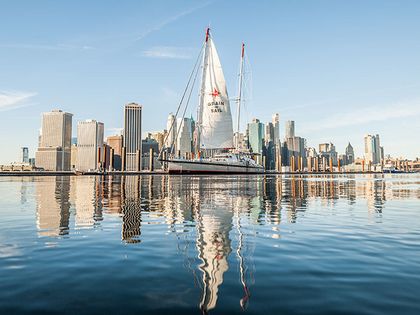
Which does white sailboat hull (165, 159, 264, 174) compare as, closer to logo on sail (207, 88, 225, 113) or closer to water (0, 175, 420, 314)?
logo on sail (207, 88, 225, 113)

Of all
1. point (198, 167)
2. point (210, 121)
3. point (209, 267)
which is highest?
point (210, 121)

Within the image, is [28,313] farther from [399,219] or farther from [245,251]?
[399,219]

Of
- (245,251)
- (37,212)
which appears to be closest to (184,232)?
(245,251)

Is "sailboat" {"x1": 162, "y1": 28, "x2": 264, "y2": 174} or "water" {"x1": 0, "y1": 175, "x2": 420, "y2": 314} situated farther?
"sailboat" {"x1": 162, "y1": 28, "x2": 264, "y2": 174}

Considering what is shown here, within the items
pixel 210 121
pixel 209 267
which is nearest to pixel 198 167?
pixel 210 121

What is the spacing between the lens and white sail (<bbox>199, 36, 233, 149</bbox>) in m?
113

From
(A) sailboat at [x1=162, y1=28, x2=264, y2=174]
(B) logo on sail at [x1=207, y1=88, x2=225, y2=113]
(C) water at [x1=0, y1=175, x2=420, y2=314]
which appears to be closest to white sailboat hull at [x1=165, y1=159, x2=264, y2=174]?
(A) sailboat at [x1=162, y1=28, x2=264, y2=174]

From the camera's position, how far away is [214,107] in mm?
115625

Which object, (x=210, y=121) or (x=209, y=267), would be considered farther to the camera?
(x=210, y=121)

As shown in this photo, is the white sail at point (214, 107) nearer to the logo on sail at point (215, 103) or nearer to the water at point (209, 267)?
the logo on sail at point (215, 103)

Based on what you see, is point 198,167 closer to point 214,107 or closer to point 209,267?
point 214,107

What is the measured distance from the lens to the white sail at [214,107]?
372 feet

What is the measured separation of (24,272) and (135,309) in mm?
3963

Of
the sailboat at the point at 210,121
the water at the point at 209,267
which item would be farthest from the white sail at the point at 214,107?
the water at the point at 209,267
